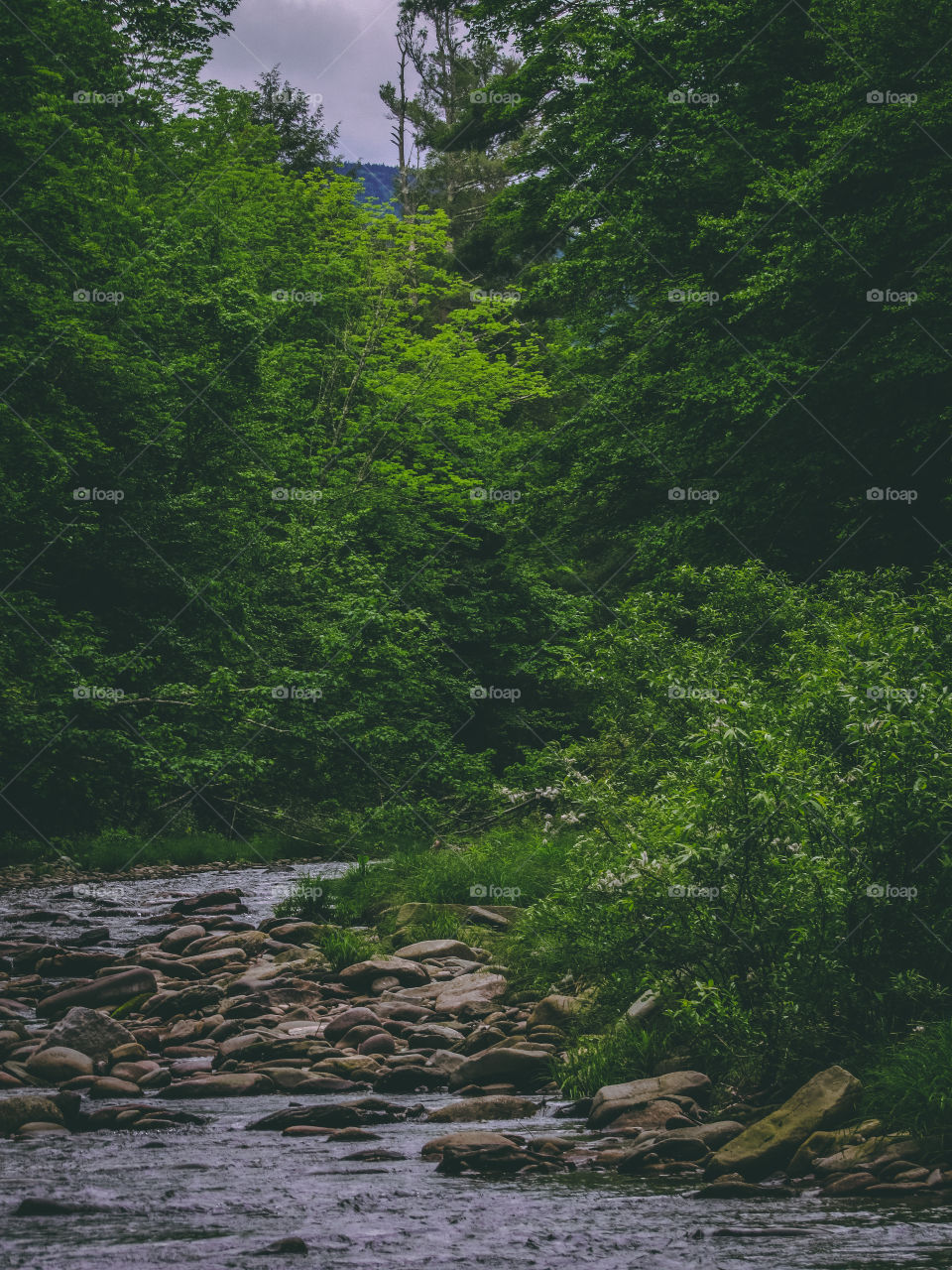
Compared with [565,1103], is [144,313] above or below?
above

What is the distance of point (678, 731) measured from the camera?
10.7 metres

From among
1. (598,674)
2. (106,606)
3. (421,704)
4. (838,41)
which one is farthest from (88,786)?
(838,41)

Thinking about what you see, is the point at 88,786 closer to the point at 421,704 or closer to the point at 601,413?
the point at 421,704

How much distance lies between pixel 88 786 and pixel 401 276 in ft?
57.8

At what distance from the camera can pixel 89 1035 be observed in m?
7.55
